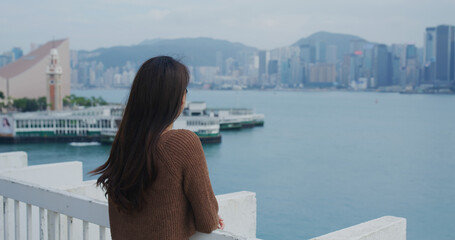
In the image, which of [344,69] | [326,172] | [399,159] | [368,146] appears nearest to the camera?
[326,172]

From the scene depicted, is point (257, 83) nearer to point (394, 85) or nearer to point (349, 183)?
point (394, 85)

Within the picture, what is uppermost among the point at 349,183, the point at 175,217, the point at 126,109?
the point at 126,109

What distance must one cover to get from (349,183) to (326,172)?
4.79 feet

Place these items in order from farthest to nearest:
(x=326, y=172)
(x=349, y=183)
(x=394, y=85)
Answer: (x=394, y=85), (x=326, y=172), (x=349, y=183)

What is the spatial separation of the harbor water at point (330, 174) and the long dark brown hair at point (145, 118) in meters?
7.91

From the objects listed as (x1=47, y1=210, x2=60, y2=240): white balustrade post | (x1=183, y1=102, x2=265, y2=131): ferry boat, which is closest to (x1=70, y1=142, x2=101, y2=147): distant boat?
(x1=183, y1=102, x2=265, y2=131): ferry boat

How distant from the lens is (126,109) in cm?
89

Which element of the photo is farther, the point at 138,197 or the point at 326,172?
the point at 326,172

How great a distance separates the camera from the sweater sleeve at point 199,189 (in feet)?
2.71

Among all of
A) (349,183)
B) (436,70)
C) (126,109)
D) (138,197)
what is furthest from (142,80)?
(436,70)

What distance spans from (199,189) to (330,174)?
14365 millimetres

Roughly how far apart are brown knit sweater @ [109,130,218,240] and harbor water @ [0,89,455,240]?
7.90 m

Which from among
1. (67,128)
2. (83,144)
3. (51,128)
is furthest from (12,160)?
(51,128)

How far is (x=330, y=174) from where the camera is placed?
14.8 meters
